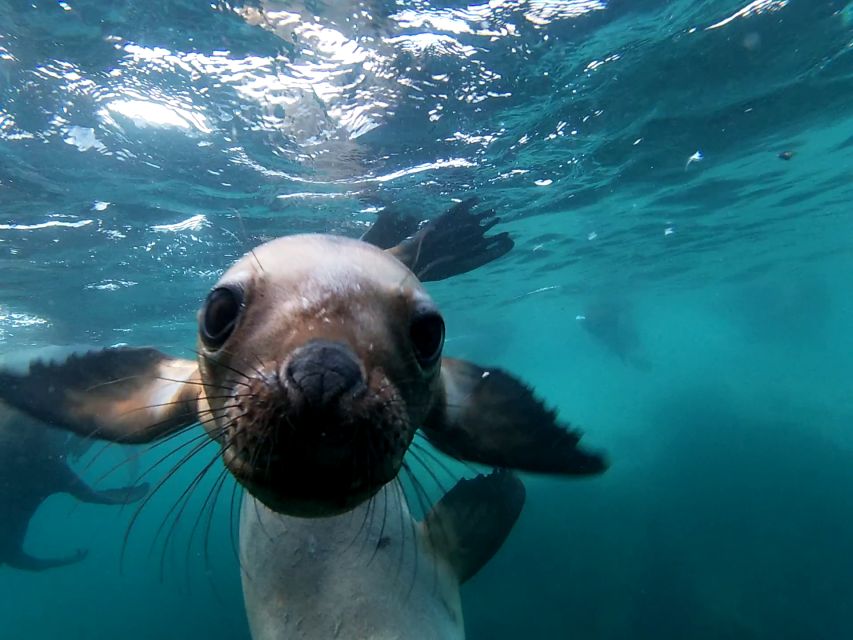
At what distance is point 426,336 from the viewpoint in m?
2.01

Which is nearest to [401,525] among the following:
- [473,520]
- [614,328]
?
[473,520]

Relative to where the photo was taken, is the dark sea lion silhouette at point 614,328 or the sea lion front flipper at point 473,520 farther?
the dark sea lion silhouette at point 614,328

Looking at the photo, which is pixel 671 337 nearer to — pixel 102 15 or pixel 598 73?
pixel 598 73

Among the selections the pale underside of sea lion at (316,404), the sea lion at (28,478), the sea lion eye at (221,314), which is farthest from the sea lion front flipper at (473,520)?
the sea lion at (28,478)

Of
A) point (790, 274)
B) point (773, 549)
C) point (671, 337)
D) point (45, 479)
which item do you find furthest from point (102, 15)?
point (671, 337)

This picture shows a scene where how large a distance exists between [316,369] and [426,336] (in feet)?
2.07

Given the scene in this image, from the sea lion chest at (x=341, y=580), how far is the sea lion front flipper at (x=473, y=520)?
0.37 meters

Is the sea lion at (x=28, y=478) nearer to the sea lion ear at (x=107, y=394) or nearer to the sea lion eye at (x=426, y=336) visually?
the sea lion ear at (x=107, y=394)

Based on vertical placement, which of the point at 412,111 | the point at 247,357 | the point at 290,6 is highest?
the point at 290,6

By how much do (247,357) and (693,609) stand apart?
11.1 meters

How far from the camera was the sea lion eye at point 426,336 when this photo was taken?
1.98 meters

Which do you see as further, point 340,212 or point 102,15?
point 340,212

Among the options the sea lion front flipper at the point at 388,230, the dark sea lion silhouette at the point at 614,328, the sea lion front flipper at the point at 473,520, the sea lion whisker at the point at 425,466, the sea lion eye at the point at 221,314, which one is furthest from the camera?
the dark sea lion silhouette at the point at 614,328

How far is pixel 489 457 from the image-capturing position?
10.3 ft
